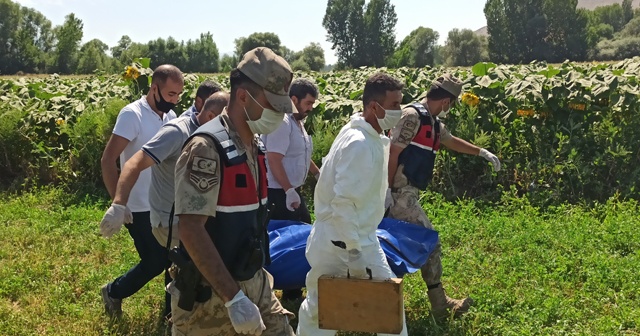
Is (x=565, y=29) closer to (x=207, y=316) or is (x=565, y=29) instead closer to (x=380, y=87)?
(x=380, y=87)

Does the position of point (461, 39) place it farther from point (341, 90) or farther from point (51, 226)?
point (51, 226)

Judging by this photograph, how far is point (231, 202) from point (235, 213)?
54mm

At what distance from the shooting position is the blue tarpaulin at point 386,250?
4371 millimetres

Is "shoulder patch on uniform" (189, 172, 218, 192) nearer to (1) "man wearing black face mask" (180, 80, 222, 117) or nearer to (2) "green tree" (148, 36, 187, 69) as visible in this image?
(1) "man wearing black face mask" (180, 80, 222, 117)

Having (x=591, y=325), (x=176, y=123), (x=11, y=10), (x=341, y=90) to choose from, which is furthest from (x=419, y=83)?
(x=11, y=10)

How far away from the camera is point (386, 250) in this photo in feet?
14.4

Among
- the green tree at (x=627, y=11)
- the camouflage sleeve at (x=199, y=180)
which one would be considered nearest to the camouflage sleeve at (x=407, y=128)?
the camouflage sleeve at (x=199, y=180)

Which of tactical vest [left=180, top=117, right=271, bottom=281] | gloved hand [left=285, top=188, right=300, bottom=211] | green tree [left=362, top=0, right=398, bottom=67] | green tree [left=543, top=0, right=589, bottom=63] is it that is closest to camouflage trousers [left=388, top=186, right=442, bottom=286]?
gloved hand [left=285, top=188, right=300, bottom=211]

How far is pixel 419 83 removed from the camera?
1045cm

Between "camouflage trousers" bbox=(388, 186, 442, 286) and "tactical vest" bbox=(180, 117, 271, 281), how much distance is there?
2.15 meters

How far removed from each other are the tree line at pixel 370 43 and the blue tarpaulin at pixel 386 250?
43.4 meters

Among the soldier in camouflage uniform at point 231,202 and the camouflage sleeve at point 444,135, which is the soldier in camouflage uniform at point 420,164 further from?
the soldier in camouflage uniform at point 231,202

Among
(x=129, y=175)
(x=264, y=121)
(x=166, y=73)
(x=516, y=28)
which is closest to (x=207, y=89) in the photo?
(x=166, y=73)

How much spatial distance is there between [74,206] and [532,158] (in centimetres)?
613
